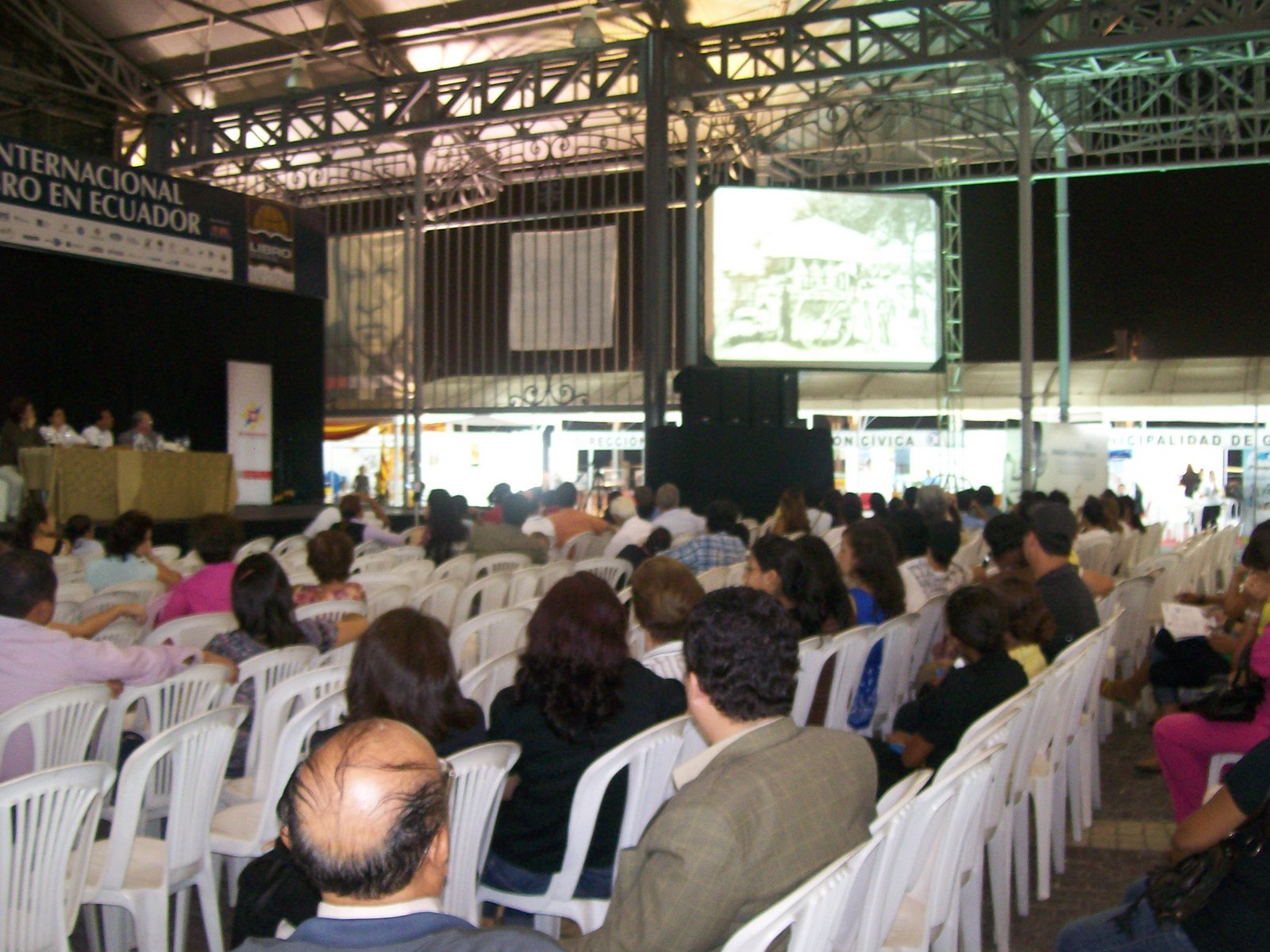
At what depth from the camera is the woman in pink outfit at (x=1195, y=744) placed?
343 centimetres

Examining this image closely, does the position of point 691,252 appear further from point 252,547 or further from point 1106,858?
point 1106,858

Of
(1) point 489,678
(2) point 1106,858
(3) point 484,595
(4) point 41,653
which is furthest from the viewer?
(3) point 484,595

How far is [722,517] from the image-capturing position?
21.8ft

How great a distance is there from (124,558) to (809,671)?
3.45 m

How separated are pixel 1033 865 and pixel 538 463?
15.4m

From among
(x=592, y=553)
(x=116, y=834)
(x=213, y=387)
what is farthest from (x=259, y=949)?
(x=213, y=387)

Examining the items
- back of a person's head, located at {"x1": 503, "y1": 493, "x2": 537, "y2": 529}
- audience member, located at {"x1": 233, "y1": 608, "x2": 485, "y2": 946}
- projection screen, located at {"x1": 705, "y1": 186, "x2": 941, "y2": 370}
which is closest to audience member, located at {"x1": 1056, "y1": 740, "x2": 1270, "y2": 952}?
audience member, located at {"x1": 233, "y1": 608, "x2": 485, "y2": 946}

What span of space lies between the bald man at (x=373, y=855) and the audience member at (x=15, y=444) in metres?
11.0

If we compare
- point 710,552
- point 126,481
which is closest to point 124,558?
point 710,552

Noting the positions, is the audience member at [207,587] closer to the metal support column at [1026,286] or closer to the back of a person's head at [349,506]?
the back of a person's head at [349,506]

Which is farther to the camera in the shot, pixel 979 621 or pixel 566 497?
pixel 566 497

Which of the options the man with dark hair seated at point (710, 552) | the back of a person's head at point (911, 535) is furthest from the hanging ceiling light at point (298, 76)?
the back of a person's head at point (911, 535)

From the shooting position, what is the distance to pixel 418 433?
14.7 meters

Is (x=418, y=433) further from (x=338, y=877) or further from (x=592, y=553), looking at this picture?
(x=338, y=877)
